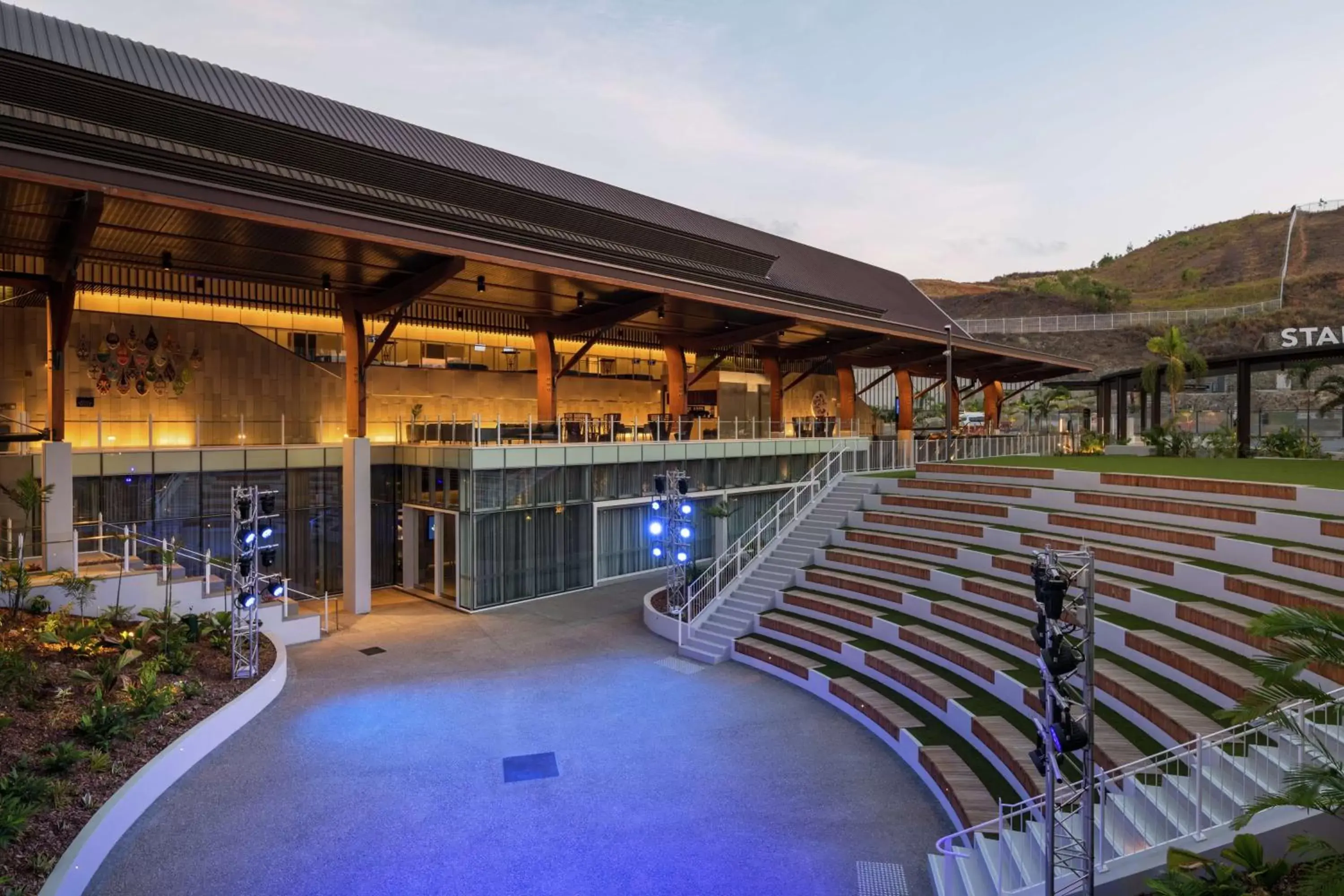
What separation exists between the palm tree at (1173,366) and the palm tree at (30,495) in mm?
30343

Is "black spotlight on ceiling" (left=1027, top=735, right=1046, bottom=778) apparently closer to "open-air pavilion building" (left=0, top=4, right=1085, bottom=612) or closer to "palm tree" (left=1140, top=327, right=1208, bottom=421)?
"open-air pavilion building" (left=0, top=4, right=1085, bottom=612)

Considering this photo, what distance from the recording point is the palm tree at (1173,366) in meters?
25.8

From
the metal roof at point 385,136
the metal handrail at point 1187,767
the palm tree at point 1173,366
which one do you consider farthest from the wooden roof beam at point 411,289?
the palm tree at point 1173,366

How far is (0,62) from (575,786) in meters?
16.2

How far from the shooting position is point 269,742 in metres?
10.3

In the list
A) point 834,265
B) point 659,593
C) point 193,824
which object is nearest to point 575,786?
point 193,824

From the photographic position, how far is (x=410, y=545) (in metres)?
20.0

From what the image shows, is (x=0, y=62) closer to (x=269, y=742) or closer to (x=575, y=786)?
(x=269, y=742)

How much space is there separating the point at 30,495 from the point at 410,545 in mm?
8481

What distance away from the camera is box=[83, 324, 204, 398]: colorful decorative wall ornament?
57.2ft

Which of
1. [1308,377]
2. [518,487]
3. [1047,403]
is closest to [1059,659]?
[518,487]

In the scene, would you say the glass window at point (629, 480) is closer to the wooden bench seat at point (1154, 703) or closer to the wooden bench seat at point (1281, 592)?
the wooden bench seat at point (1154, 703)

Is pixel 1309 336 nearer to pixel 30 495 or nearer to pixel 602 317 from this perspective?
pixel 602 317

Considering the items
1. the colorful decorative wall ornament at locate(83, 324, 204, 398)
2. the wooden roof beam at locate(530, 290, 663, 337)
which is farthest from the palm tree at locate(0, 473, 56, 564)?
the wooden roof beam at locate(530, 290, 663, 337)
